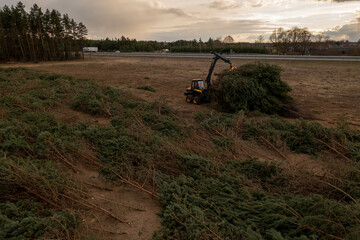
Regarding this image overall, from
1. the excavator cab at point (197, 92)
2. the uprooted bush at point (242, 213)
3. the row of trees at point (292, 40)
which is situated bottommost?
the uprooted bush at point (242, 213)

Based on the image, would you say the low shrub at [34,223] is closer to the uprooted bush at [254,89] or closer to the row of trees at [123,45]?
the uprooted bush at [254,89]

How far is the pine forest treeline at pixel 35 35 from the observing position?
41625 mm

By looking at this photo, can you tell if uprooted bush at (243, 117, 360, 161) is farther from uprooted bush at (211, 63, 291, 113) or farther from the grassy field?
uprooted bush at (211, 63, 291, 113)

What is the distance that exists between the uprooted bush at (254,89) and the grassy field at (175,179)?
214 centimetres

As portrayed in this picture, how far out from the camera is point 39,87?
16562 mm

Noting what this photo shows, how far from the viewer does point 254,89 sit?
12.3 m

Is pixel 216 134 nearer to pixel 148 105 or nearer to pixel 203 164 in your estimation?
pixel 203 164

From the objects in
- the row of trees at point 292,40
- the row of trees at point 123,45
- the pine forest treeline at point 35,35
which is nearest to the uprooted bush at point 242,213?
the pine forest treeline at point 35,35

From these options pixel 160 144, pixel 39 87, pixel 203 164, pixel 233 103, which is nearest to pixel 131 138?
pixel 160 144

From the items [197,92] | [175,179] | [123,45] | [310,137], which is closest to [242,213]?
[175,179]

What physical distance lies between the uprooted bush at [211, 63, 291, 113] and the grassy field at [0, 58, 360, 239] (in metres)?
2.14

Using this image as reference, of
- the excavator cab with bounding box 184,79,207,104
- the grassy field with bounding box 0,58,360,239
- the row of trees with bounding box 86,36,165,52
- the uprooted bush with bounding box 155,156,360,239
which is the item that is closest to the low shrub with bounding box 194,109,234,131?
the grassy field with bounding box 0,58,360,239

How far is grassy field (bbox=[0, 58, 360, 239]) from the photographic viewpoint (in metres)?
4.34

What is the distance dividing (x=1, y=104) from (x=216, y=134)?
33.5 feet
